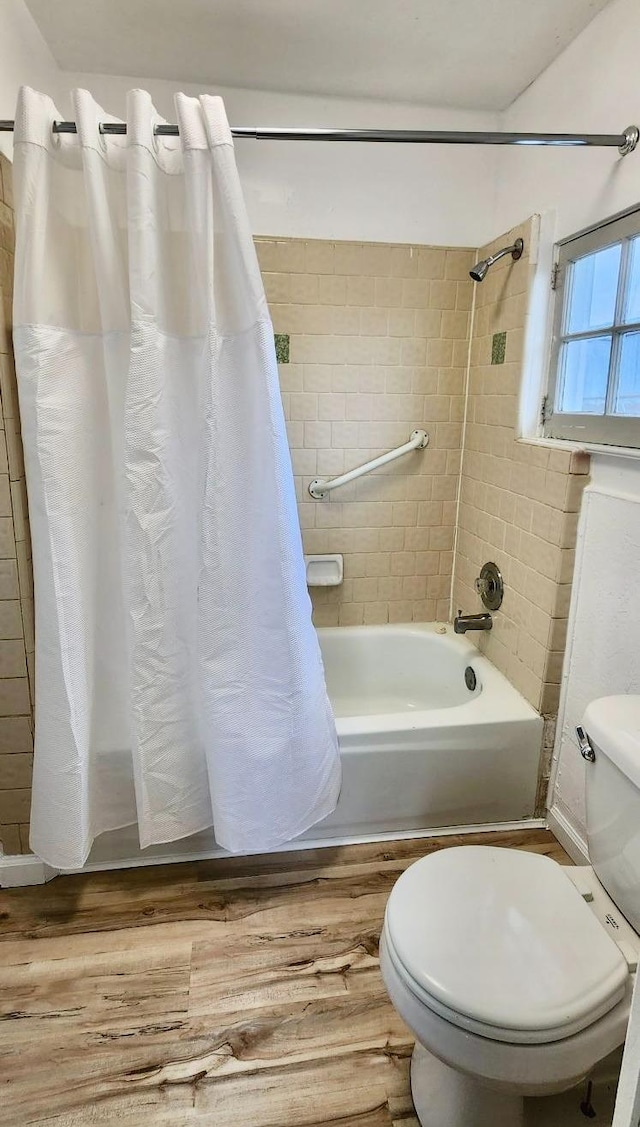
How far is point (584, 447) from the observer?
5.21 ft

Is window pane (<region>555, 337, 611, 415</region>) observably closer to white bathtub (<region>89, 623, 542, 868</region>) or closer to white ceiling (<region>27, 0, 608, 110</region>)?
white ceiling (<region>27, 0, 608, 110</region>)

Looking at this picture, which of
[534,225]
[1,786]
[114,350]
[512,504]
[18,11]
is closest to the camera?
[114,350]

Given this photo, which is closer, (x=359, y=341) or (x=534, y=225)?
(x=534, y=225)

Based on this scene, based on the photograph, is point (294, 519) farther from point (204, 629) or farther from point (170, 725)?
point (170, 725)

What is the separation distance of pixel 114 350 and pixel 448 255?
54.0 inches

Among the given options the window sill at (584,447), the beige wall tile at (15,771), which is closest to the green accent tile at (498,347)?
the window sill at (584,447)

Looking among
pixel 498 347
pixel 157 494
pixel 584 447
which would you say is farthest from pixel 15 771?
pixel 498 347

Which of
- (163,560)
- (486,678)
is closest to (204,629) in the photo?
(163,560)

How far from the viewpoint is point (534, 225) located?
1.79 meters

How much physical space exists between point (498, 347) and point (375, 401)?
0.47 metres

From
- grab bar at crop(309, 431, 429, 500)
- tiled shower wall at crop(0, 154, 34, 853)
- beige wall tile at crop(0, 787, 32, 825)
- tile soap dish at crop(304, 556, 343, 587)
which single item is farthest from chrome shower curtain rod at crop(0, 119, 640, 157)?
beige wall tile at crop(0, 787, 32, 825)

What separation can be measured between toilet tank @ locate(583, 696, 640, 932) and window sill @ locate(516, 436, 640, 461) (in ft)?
1.97

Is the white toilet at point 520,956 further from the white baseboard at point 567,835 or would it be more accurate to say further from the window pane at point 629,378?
the window pane at point 629,378

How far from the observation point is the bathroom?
1.27 m
